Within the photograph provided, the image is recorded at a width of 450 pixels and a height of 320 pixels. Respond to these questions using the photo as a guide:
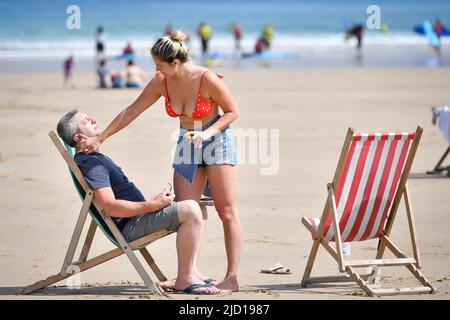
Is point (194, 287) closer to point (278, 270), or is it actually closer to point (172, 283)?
point (172, 283)

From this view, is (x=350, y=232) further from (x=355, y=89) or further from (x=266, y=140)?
(x=355, y=89)

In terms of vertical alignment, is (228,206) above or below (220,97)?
below

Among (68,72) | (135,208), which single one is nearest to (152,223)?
(135,208)

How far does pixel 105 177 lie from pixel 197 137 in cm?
57

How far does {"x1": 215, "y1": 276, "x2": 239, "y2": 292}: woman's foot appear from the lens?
210 inches

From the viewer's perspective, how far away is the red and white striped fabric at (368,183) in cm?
532

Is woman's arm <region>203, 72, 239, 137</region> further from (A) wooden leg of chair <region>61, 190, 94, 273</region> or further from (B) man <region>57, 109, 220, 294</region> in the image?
(A) wooden leg of chair <region>61, 190, 94, 273</region>

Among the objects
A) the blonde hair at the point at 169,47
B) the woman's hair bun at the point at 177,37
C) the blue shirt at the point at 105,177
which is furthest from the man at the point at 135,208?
the woman's hair bun at the point at 177,37

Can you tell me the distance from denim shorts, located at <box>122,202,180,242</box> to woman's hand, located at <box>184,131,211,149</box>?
37 cm

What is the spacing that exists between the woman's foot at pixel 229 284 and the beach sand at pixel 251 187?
0.06 m

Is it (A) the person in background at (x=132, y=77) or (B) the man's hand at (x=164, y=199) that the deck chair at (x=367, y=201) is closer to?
(B) the man's hand at (x=164, y=199)

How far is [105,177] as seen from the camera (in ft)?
17.1
